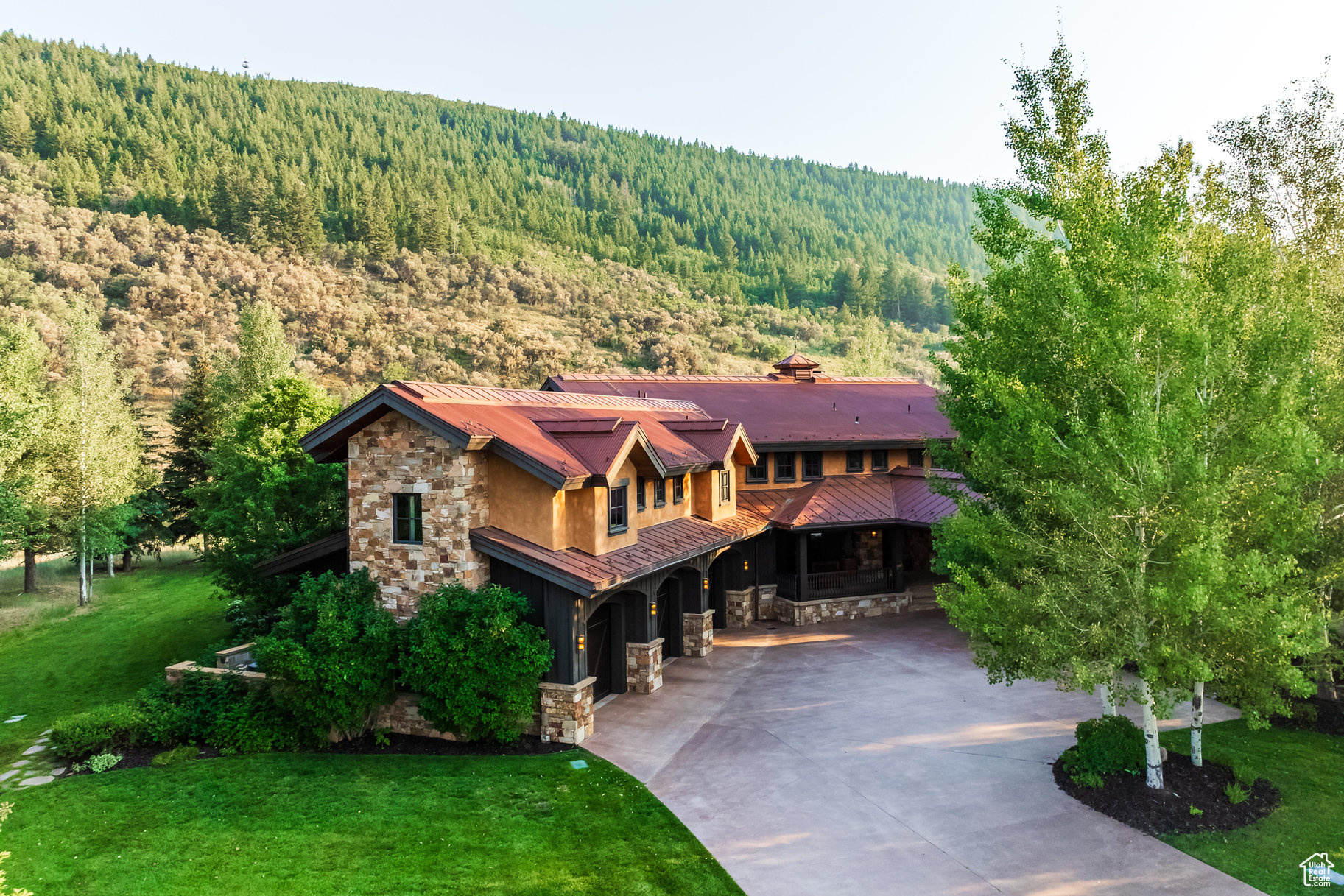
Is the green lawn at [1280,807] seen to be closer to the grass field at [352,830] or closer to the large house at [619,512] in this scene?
the grass field at [352,830]

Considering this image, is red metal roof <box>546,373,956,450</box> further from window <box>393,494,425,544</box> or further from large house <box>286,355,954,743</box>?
window <box>393,494,425,544</box>

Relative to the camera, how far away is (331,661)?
13.6 metres

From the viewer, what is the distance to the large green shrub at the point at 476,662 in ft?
44.2

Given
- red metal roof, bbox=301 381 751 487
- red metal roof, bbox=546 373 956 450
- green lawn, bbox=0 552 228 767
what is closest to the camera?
red metal roof, bbox=301 381 751 487

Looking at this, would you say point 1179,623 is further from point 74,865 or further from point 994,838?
point 74,865

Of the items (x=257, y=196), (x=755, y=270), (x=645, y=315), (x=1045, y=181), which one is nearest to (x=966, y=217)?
(x=755, y=270)

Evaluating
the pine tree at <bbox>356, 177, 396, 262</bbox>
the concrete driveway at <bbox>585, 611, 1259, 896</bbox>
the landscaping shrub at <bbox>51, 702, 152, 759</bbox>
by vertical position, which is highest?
the pine tree at <bbox>356, 177, 396, 262</bbox>

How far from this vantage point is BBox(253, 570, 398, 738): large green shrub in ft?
44.5

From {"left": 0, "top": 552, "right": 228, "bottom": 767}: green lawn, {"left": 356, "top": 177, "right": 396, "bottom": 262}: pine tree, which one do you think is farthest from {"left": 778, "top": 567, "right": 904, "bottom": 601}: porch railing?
{"left": 356, "top": 177, "right": 396, "bottom": 262}: pine tree

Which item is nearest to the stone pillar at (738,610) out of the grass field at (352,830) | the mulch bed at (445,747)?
the mulch bed at (445,747)

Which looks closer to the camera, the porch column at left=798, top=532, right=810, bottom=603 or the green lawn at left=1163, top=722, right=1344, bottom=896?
the green lawn at left=1163, top=722, right=1344, bottom=896

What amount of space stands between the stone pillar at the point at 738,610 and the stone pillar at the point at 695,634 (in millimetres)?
3121

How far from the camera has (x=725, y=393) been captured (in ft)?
99.2

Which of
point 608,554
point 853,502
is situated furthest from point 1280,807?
point 853,502
